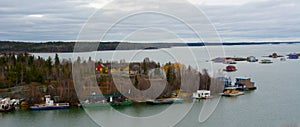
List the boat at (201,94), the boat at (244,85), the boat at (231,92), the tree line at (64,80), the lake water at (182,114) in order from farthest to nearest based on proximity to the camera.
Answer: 1. the boat at (244,85)
2. the boat at (231,92)
3. the boat at (201,94)
4. the tree line at (64,80)
5. the lake water at (182,114)

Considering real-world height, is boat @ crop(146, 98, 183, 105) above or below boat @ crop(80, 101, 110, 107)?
above

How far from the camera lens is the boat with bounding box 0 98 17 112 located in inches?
242

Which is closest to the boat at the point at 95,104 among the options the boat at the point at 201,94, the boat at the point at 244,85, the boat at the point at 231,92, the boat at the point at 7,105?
the boat at the point at 7,105

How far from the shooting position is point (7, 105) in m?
6.27

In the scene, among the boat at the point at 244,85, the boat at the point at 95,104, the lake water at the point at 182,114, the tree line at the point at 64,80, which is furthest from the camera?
the boat at the point at 244,85

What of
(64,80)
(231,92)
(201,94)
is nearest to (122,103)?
(64,80)

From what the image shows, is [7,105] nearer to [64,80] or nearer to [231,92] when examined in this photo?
[64,80]

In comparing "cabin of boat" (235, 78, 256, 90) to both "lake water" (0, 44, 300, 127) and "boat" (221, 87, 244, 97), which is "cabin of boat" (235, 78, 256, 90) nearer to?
"boat" (221, 87, 244, 97)

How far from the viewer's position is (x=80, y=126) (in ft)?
16.5

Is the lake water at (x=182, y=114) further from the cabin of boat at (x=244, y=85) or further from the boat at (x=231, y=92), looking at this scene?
the cabin of boat at (x=244, y=85)

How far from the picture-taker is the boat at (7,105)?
20.2ft

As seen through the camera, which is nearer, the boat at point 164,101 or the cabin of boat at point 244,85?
the boat at point 164,101

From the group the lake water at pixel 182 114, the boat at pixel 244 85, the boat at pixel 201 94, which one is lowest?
the lake water at pixel 182 114

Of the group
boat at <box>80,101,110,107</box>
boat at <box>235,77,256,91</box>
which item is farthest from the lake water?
boat at <box>235,77,256,91</box>
